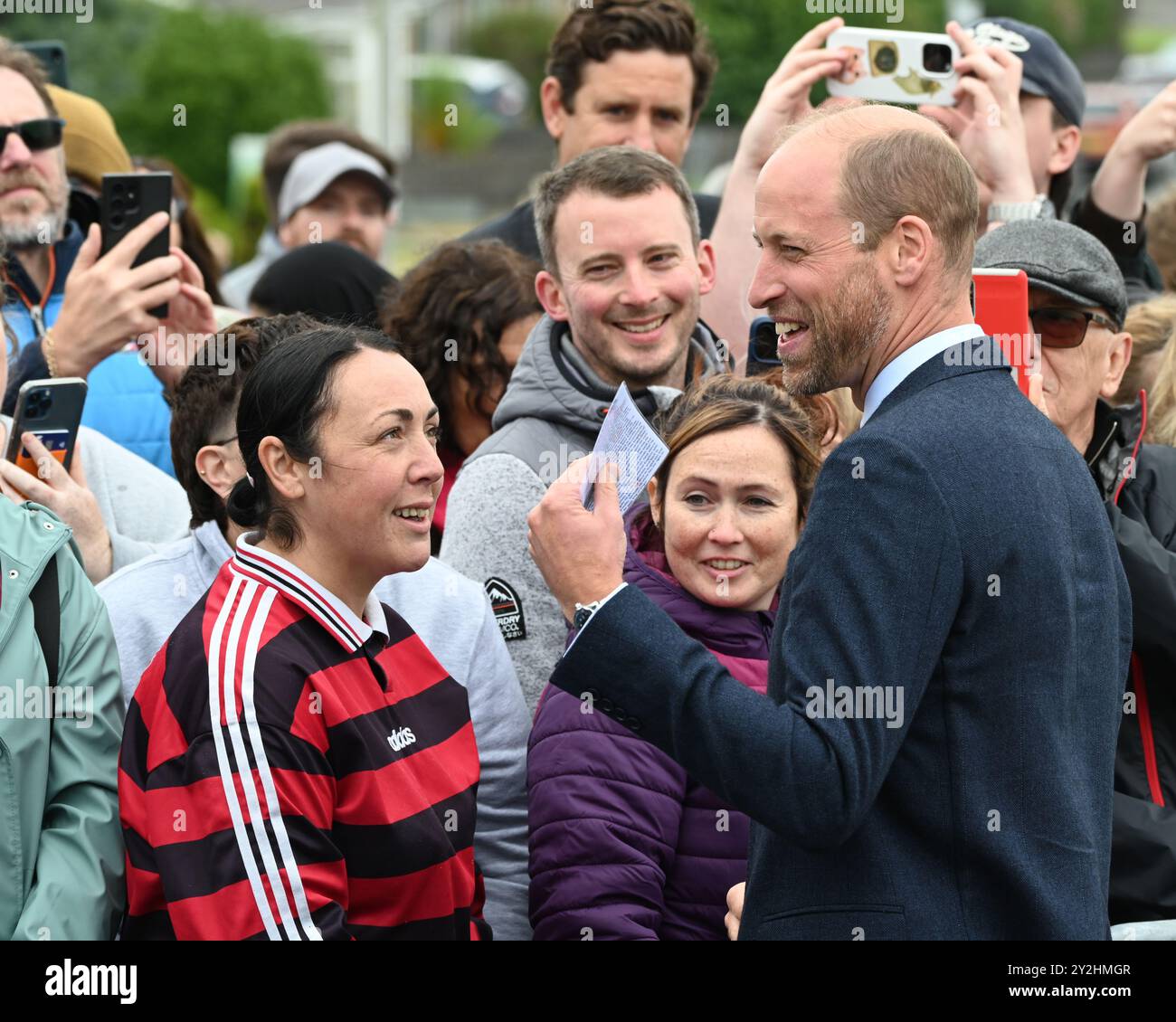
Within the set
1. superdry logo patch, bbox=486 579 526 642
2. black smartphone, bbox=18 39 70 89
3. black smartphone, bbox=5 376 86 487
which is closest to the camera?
black smartphone, bbox=5 376 86 487

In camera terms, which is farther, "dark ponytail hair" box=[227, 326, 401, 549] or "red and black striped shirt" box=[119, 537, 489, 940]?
"dark ponytail hair" box=[227, 326, 401, 549]

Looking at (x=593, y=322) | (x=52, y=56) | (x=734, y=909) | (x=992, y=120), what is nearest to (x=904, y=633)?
(x=734, y=909)

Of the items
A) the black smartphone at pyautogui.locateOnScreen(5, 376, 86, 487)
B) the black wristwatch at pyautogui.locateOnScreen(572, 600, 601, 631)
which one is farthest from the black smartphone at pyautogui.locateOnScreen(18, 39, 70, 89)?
the black wristwatch at pyautogui.locateOnScreen(572, 600, 601, 631)

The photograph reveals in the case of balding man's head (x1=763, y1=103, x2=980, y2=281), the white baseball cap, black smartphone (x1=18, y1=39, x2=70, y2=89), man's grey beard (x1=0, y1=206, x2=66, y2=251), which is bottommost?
balding man's head (x1=763, y1=103, x2=980, y2=281)

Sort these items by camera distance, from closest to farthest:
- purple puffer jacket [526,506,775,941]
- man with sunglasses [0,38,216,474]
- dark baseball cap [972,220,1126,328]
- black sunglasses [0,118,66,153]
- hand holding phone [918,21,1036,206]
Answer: purple puffer jacket [526,506,775,941]
dark baseball cap [972,220,1126,328]
man with sunglasses [0,38,216,474]
black sunglasses [0,118,66,153]
hand holding phone [918,21,1036,206]

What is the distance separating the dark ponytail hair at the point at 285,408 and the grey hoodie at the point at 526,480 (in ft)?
2.69

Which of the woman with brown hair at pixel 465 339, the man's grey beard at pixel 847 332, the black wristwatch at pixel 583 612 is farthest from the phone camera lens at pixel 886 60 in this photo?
the black wristwatch at pixel 583 612

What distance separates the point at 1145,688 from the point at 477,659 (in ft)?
4.85

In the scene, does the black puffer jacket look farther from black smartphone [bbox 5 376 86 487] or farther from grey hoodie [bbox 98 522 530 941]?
black smartphone [bbox 5 376 86 487]

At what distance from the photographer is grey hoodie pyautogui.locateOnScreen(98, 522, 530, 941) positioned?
140 inches

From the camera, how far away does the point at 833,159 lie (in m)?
2.70

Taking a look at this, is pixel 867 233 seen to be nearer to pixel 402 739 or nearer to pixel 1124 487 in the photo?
pixel 402 739

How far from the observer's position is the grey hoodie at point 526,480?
12.8ft

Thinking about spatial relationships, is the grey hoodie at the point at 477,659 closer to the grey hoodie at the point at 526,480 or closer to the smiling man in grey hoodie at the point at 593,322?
the grey hoodie at the point at 526,480
